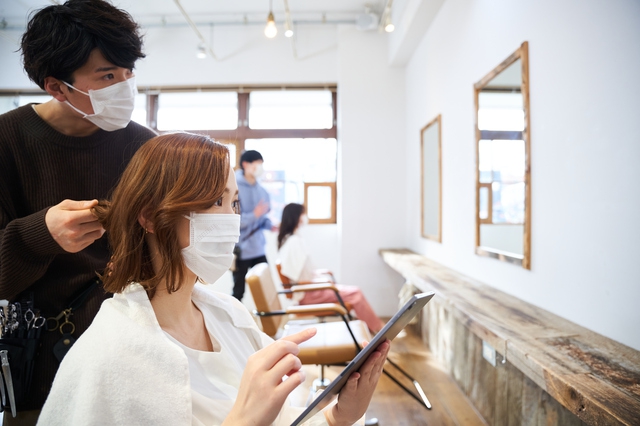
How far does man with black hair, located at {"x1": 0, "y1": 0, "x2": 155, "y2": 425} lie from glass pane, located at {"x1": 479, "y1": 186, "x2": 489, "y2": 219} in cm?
208

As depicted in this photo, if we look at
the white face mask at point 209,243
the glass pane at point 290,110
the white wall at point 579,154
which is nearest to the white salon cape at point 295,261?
the white wall at point 579,154

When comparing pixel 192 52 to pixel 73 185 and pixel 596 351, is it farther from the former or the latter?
pixel 596 351

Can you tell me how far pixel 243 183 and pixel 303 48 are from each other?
7.17 feet

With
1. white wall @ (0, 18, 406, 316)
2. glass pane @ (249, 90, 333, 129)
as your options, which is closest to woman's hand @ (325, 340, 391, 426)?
white wall @ (0, 18, 406, 316)

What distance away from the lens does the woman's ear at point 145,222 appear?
92 centimetres

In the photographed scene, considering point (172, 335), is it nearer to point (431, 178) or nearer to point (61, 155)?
point (61, 155)

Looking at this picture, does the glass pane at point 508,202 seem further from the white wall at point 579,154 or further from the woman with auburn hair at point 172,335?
the woman with auburn hair at point 172,335

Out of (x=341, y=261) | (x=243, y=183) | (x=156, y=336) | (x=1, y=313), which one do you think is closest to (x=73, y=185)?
(x=1, y=313)

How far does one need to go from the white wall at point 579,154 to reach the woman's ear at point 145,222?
147 centimetres

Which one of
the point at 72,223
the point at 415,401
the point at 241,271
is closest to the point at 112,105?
the point at 72,223

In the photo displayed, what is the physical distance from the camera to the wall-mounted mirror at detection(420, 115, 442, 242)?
3.55 meters

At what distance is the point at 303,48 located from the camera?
518cm

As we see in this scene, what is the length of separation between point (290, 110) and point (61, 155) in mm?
4483

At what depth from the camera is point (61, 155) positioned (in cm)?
114
